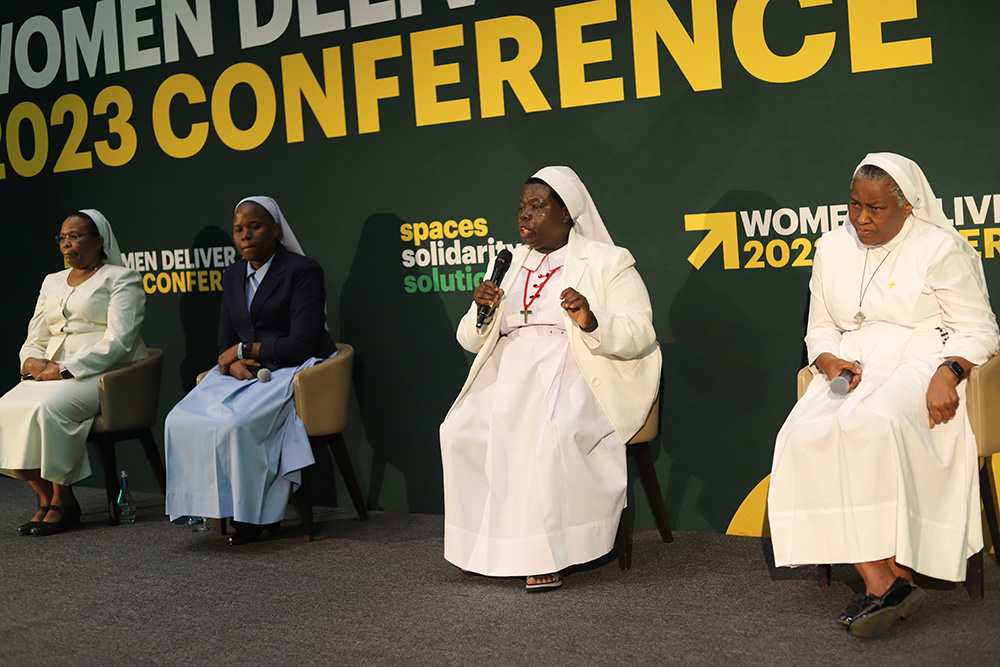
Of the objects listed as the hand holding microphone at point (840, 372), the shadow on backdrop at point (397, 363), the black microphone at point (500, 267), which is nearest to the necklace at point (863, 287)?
the hand holding microphone at point (840, 372)

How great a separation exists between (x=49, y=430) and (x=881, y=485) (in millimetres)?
3686

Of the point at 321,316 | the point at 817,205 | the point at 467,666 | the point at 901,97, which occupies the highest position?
the point at 901,97

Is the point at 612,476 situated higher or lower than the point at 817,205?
lower

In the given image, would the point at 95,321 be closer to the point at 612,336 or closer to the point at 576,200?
the point at 576,200

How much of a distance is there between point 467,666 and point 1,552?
2.68 metres

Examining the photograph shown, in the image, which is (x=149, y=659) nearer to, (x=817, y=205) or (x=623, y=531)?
(x=623, y=531)

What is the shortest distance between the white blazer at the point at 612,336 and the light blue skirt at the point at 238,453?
3.10ft

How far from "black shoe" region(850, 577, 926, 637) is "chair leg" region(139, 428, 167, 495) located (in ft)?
11.6

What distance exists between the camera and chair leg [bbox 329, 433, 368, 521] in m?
4.82

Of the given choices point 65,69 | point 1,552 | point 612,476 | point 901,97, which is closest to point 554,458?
point 612,476

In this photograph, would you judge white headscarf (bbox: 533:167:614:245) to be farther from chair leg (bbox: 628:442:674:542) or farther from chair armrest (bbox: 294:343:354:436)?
chair armrest (bbox: 294:343:354:436)

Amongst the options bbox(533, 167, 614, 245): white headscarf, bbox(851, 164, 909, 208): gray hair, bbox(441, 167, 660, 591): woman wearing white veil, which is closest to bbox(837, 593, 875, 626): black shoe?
bbox(441, 167, 660, 591): woman wearing white veil

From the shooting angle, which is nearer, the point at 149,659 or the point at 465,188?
the point at 149,659

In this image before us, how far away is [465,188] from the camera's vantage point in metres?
4.93
